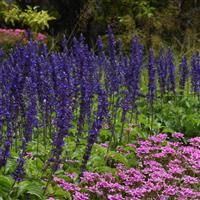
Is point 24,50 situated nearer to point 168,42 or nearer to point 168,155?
point 168,155

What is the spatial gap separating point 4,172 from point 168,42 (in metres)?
12.4

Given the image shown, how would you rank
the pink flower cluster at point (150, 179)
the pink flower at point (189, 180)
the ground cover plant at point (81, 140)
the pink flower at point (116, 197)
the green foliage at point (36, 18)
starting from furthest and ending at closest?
the green foliage at point (36, 18), the pink flower at point (189, 180), the pink flower cluster at point (150, 179), the pink flower at point (116, 197), the ground cover plant at point (81, 140)

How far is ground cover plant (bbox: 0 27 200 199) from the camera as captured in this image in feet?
15.0

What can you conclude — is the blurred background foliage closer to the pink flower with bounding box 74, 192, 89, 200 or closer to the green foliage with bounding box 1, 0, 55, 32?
the green foliage with bounding box 1, 0, 55, 32

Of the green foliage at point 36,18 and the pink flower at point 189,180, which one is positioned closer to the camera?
the pink flower at point 189,180

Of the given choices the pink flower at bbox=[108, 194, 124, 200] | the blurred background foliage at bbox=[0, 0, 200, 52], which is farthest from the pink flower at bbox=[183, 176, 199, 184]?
the blurred background foliage at bbox=[0, 0, 200, 52]

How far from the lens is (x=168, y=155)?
6.21 meters

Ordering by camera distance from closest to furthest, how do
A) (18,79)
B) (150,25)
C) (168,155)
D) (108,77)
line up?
1. (18,79)
2. (168,155)
3. (108,77)
4. (150,25)

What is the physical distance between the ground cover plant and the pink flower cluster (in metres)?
0.01

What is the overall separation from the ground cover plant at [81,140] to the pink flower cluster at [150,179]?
10 millimetres

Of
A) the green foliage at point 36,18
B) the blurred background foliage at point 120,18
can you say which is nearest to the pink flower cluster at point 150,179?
the green foliage at point 36,18

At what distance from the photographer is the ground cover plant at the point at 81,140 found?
15.0 ft

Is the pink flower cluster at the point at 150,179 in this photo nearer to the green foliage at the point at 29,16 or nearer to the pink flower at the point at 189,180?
the pink flower at the point at 189,180

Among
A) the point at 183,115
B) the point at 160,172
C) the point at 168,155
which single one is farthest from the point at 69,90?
the point at 183,115
